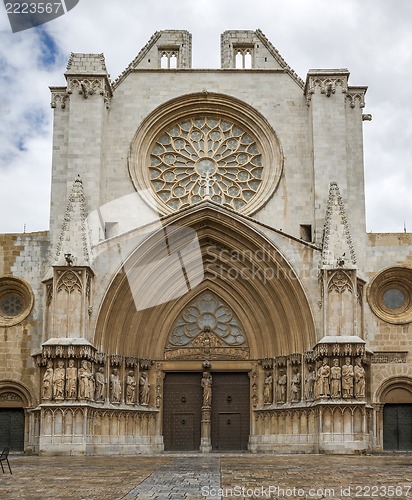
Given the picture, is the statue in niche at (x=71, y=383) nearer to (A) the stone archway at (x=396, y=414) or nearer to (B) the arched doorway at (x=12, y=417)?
(B) the arched doorway at (x=12, y=417)

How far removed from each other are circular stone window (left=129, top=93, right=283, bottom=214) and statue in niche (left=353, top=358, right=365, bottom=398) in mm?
6574

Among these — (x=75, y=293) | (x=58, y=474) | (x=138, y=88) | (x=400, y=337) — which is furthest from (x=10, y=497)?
(x=138, y=88)

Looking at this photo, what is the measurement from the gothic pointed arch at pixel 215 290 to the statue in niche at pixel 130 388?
2.20 feet

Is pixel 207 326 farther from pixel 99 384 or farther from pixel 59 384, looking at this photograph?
pixel 59 384

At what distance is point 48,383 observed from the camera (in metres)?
21.2

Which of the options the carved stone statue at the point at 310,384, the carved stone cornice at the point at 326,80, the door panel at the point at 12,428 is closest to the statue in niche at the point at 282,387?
the carved stone statue at the point at 310,384

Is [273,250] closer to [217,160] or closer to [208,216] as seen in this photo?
[208,216]

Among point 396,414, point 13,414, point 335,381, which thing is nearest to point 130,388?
point 13,414

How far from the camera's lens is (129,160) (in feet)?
84.2

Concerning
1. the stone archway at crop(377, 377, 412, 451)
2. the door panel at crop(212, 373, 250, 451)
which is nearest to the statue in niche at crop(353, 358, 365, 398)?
the stone archway at crop(377, 377, 412, 451)

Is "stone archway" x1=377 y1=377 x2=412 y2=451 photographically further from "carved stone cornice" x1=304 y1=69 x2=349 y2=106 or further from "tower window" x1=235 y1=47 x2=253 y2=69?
"tower window" x1=235 y1=47 x2=253 y2=69

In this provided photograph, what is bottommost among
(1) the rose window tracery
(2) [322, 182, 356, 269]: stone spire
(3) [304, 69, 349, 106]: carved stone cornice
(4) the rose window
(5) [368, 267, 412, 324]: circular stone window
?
(1) the rose window tracery

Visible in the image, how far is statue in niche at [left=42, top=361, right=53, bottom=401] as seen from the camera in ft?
69.3

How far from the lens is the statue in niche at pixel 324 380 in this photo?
69.6 ft
